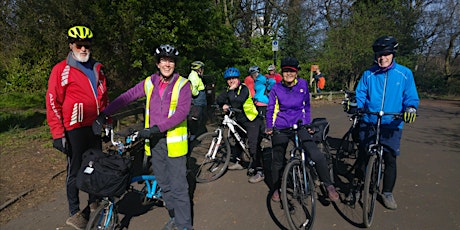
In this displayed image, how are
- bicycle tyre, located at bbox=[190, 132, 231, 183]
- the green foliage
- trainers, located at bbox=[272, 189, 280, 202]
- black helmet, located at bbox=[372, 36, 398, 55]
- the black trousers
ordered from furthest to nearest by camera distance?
the green foliage
bicycle tyre, located at bbox=[190, 132, 231, 183]
trainers, located at bbox=[272, 189, 280, 202]
black helmet, located at bbox=[372, 36, 398, 55]
the black trousers

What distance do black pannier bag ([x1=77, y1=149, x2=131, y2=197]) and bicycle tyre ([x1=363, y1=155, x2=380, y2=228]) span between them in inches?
103

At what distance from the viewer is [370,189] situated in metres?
3.87

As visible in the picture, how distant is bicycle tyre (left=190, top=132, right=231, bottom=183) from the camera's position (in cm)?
538

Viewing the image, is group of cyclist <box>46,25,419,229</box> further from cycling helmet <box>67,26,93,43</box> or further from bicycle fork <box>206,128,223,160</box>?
bicycle fork <box>206,128,223,160</box>

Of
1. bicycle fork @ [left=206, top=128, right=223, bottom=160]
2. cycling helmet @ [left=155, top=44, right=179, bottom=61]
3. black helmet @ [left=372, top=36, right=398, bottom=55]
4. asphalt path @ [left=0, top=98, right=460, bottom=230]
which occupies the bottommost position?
asphalt path @ [left=0, top=98, right=460, bottom=230]

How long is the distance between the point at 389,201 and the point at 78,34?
4296 millimetres

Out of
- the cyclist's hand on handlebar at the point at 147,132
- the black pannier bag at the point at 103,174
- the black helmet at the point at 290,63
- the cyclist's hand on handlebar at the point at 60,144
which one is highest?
the black helmet at the point at 290,63

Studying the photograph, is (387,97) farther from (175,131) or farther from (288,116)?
(175,131)

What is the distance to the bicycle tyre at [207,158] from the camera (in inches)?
212

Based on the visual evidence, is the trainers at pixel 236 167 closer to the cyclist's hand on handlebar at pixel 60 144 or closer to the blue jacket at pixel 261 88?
the blue jacket at pixel 261 88

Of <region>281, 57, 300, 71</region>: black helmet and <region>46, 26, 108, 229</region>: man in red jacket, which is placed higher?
<region>281, 57, 300, 71</region>: black helmet

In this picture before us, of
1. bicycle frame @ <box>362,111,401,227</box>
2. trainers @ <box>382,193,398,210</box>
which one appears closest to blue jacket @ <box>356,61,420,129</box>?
bicycle frame @ <box>362,111,401,227</box>

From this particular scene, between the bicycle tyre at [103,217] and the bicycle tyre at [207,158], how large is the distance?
2148 millimetres

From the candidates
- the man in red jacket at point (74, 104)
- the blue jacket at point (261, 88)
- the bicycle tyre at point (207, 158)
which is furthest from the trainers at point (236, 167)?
the man in red jacket at point (74, 104)
